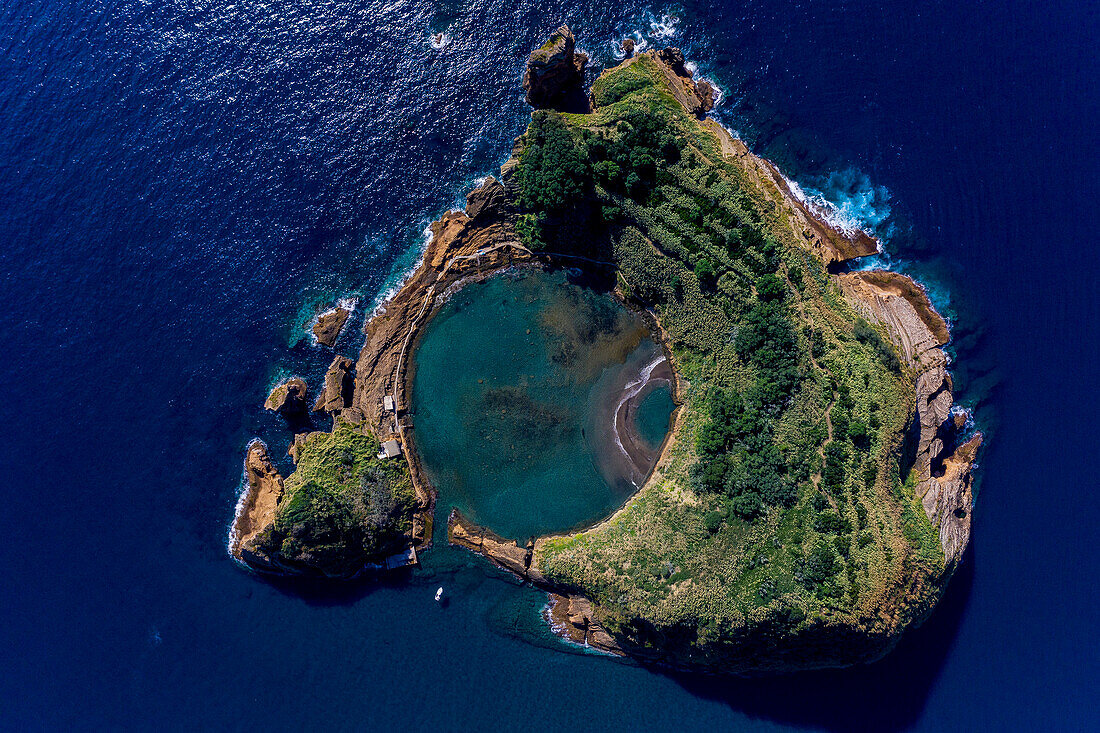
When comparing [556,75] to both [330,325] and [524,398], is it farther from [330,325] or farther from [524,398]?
[330,325]

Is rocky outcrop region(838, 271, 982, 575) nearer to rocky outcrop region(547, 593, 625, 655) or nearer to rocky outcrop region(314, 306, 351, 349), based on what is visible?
rocky outcrop region(547, 593, 625, 655)

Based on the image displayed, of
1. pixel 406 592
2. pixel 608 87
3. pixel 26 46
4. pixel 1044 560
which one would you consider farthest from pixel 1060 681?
pixel 26 46

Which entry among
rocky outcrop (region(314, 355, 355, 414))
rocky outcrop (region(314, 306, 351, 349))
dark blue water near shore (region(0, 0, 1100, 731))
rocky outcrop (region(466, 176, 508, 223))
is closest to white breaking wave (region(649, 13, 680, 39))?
dark blue water near shore (region(0, 0, 1100, 731))

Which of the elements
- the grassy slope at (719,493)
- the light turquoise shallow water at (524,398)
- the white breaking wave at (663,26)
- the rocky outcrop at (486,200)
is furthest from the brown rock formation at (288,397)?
the white breaking wave at (663,26)

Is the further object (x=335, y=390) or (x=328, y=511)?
(x=335, y=390)

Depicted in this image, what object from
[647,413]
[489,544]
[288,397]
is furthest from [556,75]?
[489,544]
